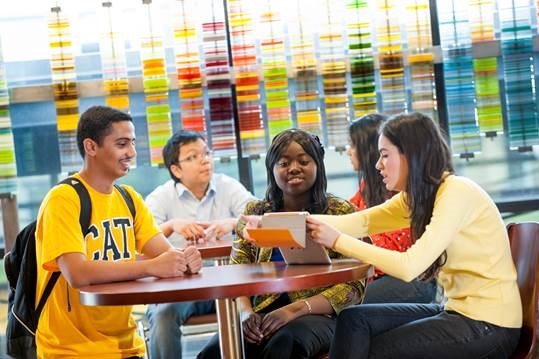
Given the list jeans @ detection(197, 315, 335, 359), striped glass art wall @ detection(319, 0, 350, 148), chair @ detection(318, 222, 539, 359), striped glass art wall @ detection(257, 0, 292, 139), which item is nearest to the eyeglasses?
striped glass art wall @ detection(257, 0, 292, 139)

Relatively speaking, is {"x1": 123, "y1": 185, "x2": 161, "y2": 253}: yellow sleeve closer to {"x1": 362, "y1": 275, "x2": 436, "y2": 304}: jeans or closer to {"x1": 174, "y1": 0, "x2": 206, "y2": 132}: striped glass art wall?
{"x1": 362, "y1": 275, "x2": 436, "y2": 304}: jeans

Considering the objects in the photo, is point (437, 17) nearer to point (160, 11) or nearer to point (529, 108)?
point (529, 108)

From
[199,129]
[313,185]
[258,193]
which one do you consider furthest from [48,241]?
[258,193]

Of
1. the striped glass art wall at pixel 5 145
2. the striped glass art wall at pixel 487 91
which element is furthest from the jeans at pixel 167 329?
the striped glass art wall at pixel 487 91

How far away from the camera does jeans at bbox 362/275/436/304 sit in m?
3.78

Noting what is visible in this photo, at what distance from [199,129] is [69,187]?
→ 230 cm

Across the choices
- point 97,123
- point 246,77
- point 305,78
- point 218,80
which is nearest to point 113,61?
point 218,80

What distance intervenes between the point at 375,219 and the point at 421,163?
36 centimetres

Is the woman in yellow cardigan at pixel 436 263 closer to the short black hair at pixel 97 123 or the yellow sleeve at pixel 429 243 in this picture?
the yellow sleeve at pixel 429 243

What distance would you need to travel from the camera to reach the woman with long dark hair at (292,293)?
3.31 metres

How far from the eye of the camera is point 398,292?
3.78m

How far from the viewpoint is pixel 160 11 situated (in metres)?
A: 5.45

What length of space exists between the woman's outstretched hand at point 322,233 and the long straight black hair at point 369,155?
3.79 ft

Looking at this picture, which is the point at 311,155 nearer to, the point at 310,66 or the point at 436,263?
the point at 436,263
